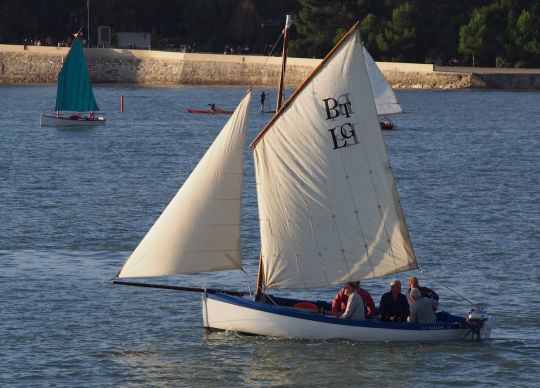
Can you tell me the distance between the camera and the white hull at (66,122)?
3756 inches

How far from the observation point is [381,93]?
83688 millimetres

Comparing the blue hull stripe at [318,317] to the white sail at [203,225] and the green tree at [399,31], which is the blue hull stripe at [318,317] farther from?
the green tree at [399,31]

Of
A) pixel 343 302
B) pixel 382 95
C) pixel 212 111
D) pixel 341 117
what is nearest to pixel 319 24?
pixel 212 111

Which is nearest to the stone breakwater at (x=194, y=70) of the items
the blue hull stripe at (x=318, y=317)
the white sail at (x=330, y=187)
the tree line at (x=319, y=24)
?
the tree line at (x=319, y=24)

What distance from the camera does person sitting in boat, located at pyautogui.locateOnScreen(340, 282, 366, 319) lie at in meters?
31.0

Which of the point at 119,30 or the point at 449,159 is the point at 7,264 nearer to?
the point at 449,159

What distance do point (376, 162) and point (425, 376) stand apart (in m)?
4.71

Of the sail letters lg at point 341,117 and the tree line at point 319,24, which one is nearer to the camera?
the sail letters lg at point 341,117

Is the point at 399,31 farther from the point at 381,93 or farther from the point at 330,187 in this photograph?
the point at 330,187

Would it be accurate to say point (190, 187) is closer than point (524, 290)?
Yes

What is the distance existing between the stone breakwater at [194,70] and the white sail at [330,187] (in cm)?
9881

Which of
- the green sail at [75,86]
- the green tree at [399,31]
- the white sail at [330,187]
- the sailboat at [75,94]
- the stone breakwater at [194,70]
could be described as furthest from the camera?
the green tree at [399,31]

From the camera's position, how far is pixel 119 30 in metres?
160

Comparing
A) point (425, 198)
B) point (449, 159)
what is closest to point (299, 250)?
point (425, 198)
